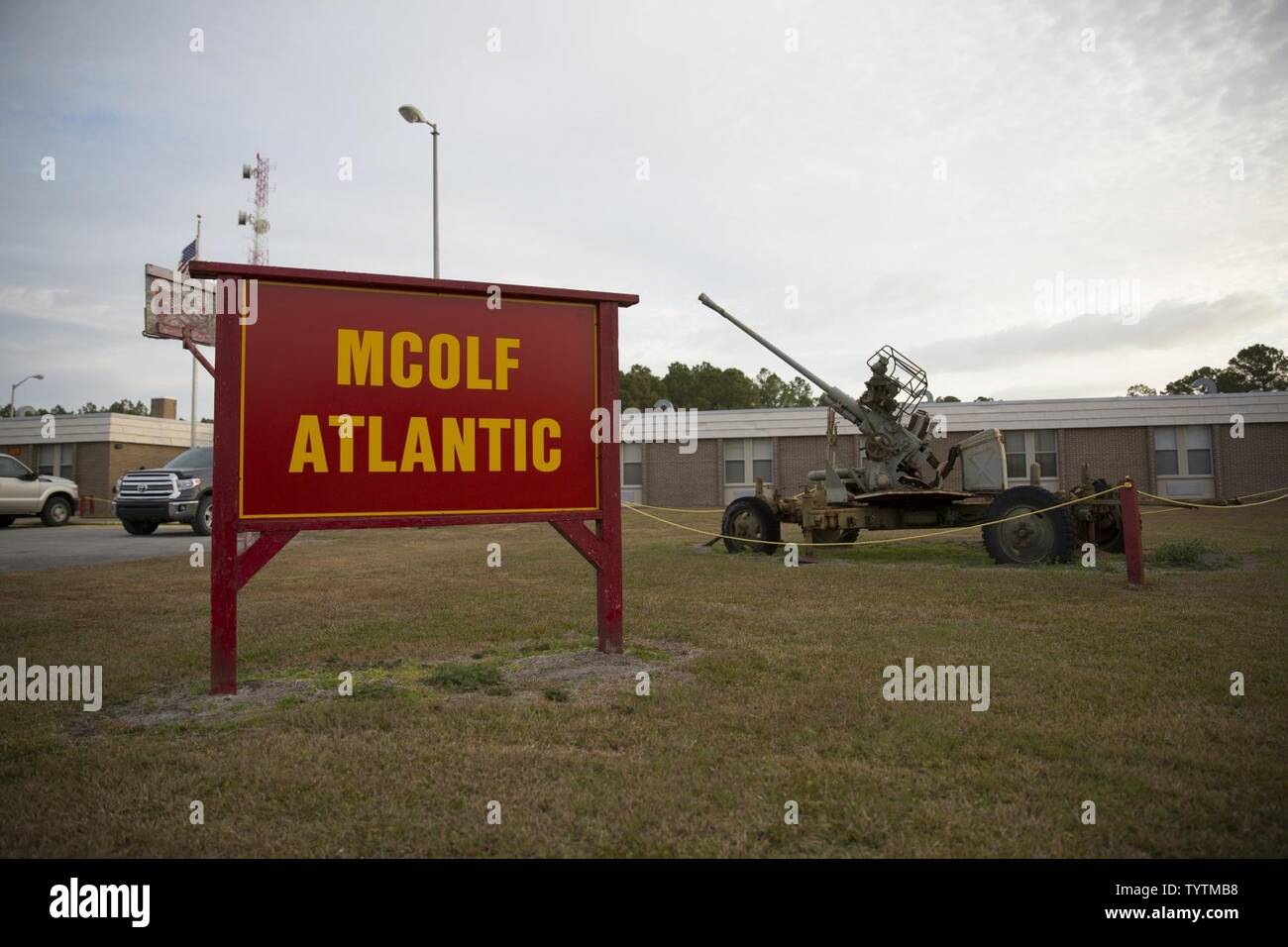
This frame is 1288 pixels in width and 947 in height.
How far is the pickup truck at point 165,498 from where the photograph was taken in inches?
684

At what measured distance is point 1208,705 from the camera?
15.0 feet

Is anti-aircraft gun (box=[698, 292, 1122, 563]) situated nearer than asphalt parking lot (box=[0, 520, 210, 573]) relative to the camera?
Yes

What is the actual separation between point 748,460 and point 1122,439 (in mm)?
13910

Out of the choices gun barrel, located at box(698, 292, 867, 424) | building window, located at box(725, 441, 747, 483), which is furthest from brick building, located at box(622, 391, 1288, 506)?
gun barrel, located at box(698, 292, 867, 424)

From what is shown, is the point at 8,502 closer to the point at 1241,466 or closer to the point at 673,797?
the point at 673,797

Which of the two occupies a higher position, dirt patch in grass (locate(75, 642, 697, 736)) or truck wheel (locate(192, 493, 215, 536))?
truck wheel (locate(192, 493, 215, 536))

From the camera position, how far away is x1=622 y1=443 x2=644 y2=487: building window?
3281 cm

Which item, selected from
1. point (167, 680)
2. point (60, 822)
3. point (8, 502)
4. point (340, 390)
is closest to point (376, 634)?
point (167, 680)

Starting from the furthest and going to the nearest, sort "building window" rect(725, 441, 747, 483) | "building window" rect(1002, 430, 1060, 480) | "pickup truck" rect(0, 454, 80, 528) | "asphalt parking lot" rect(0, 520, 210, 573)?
"building window" rect(725, 441, 747, 483), "building window" rect(1002, 430, 1060, 480), "pickup truck" rect(0, 454, 80, 528), "asphalt parking lot" rect(0, 520, 210, 573)

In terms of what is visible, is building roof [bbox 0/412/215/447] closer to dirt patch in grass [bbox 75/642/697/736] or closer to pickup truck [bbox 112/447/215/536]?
pickup truck [bbox 112/447/215/536]

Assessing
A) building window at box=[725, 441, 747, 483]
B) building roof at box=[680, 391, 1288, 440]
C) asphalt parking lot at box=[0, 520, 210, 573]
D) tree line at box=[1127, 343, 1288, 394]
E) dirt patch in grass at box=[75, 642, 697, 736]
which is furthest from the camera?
tree line at box=[1127, 343, 1288, 394]

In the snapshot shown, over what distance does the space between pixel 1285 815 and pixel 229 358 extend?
20.1 ft

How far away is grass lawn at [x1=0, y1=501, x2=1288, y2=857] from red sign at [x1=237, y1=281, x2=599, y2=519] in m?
1.29

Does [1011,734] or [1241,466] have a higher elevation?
[1241,466]
